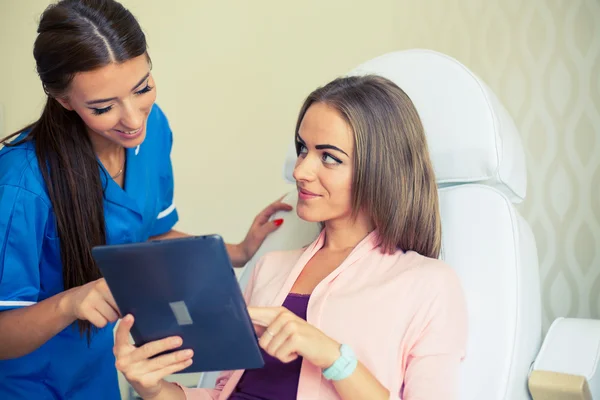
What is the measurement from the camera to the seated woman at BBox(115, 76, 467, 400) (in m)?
1.14

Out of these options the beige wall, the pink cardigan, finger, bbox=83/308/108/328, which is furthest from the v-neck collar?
the beige wall

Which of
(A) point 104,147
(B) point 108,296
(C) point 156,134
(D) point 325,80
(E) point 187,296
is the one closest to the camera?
(E) point 187,296

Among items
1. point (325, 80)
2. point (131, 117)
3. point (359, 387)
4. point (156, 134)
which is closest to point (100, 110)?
point (131, 117)

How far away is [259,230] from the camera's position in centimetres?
165

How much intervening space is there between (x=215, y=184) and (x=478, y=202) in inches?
56.1

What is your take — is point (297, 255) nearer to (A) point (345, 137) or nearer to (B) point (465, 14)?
(A) point (345, 137)

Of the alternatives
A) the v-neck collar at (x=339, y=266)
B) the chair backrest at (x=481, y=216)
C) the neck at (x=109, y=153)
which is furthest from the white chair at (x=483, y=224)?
the neck at (x=109, y=153)

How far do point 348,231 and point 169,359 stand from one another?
1.54 ft

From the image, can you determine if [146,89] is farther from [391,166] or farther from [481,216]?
[481,216]

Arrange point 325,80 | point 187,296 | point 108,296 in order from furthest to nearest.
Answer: point 325,80 < point 108,296 < point 187,296

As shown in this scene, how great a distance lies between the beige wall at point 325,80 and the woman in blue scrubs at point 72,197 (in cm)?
111

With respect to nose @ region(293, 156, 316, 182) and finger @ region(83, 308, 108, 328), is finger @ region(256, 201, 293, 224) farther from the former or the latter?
finger @ region(83, 308, 108, 328)

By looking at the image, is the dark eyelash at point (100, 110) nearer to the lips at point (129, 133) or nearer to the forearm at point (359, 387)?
the lips at point (129, 133)

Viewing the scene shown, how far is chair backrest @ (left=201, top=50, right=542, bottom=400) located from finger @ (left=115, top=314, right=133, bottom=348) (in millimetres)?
499
